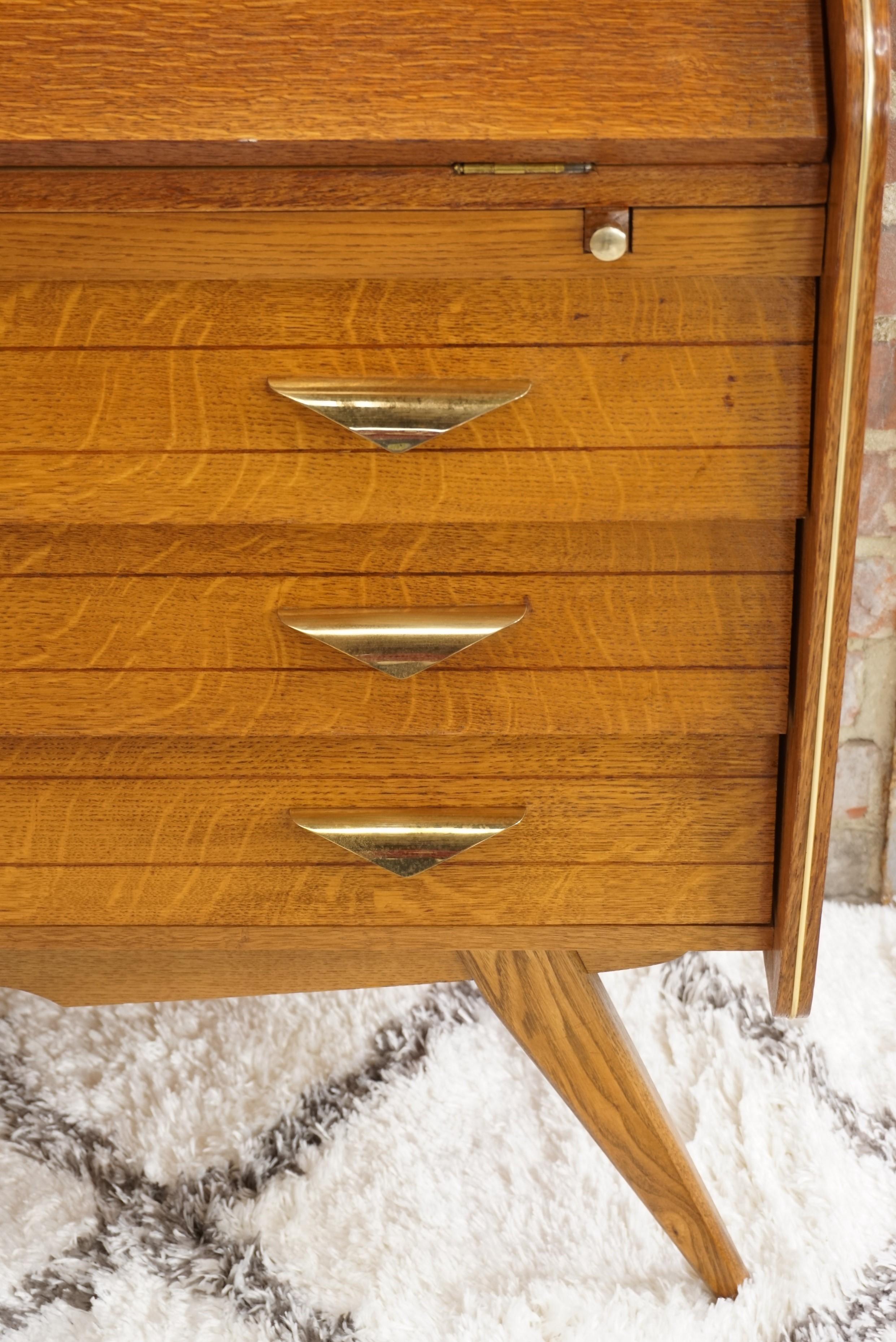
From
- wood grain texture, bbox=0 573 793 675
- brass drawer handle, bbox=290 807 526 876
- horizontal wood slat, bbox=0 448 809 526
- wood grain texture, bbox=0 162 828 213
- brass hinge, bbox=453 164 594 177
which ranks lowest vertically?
brass drawer handle, bbox=290 807 526 876

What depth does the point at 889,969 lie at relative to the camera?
3.91 feet

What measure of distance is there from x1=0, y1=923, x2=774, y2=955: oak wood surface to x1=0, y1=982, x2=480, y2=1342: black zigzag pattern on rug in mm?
308

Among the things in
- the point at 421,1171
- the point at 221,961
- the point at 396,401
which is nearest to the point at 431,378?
the point at 396,401

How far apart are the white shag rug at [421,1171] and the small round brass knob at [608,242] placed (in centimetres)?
71

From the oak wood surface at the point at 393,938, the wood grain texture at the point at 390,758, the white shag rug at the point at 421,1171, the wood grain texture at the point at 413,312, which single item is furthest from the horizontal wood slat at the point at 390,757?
the white shag rug at the point at 421,1171

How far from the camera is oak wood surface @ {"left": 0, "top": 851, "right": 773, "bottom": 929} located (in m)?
0.73

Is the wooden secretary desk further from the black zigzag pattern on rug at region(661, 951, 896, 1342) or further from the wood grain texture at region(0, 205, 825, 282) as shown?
the black zigzag pattern on rug at region(661, 951, 896, 1342)

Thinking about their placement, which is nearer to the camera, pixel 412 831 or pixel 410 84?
pixel 410 84

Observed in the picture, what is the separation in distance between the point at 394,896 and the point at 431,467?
270mm

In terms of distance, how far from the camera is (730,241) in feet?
1.89

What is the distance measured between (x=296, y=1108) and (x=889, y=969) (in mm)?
589

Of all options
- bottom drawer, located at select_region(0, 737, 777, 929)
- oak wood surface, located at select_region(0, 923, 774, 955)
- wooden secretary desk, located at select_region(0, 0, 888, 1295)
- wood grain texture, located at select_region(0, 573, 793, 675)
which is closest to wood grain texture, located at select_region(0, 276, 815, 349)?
wooden secretary desk, located at select_region(0, 0, 888, 1295)

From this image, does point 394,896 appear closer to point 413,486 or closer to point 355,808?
point 355,808

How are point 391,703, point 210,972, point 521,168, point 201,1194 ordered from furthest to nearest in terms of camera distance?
point 201,1194, point 210,972, point 391,703, point 521,168
